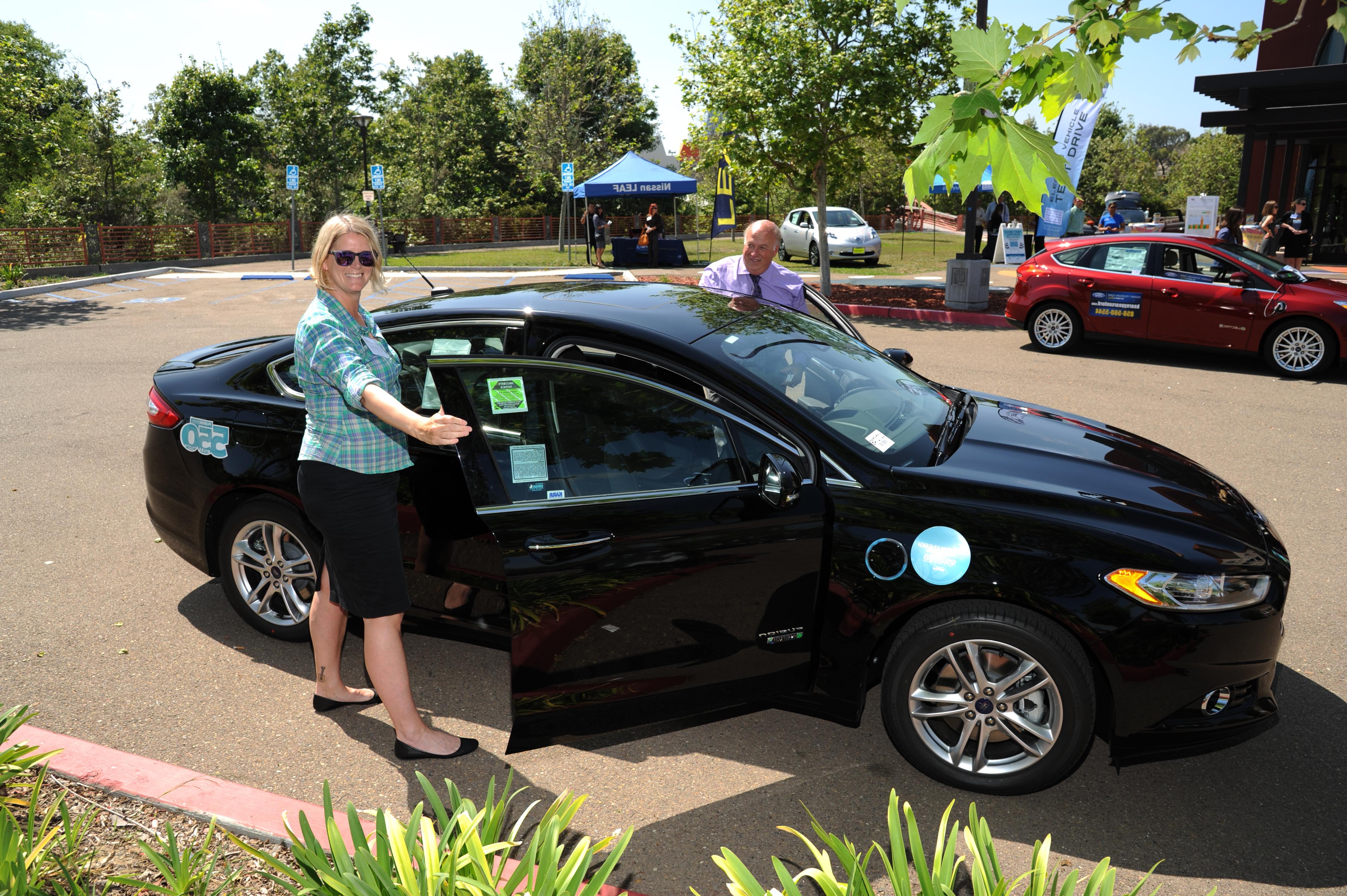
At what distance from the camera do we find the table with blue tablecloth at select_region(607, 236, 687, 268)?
2578cm

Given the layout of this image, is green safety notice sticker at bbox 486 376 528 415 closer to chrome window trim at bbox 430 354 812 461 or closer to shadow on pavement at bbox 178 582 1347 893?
chrome window trim at bbox 430 354 812 461

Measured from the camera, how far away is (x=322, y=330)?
3186mm

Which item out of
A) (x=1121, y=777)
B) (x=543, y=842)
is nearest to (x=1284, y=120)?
(x=1121, y=777)

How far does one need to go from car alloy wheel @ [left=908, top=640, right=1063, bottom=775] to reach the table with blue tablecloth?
23.0 metres

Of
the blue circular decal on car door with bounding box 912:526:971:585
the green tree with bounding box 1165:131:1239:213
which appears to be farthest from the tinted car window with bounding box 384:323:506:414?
the green tree with bounding box 1165:131:1239:213

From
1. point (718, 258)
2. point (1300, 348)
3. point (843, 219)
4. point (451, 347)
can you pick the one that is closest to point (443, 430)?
point (451, 347)

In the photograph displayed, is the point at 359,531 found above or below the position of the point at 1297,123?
below

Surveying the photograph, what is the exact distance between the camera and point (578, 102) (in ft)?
130

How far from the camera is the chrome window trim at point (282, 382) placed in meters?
4.34

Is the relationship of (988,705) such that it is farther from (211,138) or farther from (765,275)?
(211,138)

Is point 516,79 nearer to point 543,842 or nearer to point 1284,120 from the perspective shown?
point 1284,120

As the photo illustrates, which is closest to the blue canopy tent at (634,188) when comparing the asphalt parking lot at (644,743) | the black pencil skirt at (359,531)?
the asphalt parking lot at (644,743)

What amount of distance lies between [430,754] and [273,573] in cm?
133

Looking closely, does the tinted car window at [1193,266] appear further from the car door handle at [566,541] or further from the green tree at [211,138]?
the green tree at [211,138]
